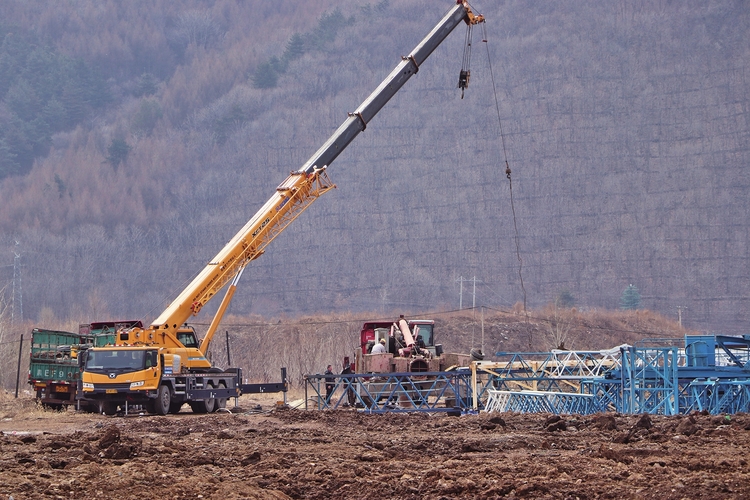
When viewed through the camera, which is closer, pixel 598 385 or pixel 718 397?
pixel 718 397

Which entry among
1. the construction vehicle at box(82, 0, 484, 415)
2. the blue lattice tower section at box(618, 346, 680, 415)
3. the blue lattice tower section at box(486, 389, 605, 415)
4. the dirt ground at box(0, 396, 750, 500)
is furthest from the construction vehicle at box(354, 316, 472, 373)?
the dirt ground at box(0, 396, 750, 500)

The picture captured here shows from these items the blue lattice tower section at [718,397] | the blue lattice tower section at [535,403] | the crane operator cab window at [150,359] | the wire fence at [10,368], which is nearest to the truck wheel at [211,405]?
the crane operator cab window at [150,359]

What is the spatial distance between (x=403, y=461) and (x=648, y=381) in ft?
44.3

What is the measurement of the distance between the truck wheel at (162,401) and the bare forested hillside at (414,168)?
5555 centimetres

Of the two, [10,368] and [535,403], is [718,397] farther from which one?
[10,368]

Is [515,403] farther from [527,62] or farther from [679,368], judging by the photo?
[527,62]

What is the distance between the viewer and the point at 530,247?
3947 inches

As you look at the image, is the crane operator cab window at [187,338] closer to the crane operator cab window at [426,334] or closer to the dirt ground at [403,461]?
the crane operator cab window at [426,334]

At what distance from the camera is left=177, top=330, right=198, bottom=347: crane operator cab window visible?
2948 cm

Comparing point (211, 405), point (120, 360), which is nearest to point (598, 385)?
point (211, 405)

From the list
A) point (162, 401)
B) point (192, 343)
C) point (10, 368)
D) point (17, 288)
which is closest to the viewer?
point (162, 401)

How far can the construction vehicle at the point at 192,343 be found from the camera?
27422 mm

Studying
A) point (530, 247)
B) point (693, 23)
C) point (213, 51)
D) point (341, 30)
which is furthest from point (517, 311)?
point (213, 51)

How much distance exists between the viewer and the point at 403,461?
14.0m
